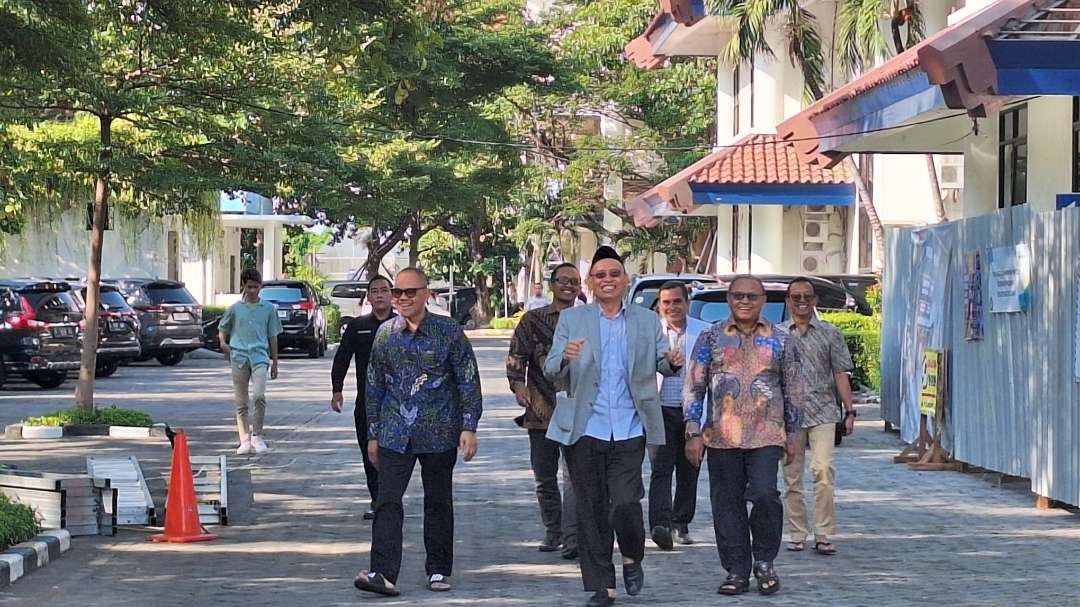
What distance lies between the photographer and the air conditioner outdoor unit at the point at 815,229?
117ft

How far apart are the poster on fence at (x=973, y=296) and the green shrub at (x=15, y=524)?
843 cm

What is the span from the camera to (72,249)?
149ft

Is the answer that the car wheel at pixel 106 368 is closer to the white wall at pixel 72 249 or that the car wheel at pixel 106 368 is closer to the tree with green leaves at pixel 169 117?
the white wall at pixel 72 249

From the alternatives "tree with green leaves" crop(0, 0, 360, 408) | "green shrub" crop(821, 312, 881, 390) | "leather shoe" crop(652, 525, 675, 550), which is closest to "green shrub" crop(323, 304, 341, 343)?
"green shrub" crop(821, 312, 881, 390)

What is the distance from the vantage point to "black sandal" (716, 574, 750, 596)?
9867 mm

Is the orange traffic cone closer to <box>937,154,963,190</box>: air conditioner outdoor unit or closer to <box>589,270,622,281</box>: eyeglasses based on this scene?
<box>589,270,622,281</box>: eyeglasses

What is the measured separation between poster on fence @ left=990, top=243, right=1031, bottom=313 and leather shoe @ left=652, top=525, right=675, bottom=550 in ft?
14.0

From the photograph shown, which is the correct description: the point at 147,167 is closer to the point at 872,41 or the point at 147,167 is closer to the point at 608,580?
the point at 872,41

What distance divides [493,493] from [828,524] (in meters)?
4.10

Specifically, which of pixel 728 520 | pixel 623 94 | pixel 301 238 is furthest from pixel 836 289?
pixel 301 238

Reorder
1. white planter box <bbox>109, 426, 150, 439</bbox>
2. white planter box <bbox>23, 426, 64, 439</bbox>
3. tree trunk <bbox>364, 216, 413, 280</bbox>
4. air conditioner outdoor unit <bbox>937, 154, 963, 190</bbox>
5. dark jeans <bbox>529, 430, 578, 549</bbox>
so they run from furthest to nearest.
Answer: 1. tree trunk <bbox>364, 216, 413, 280</bbox>
2. air conditioner outdoor unit <bbox>937, 154, 963, 190</bbox>
3. white planter box <bbox>109, 426, 150, 439</bbox>
4. white planter box <bbox>23, 426, 64, 439</bbox>
5. dark jeans <bbox>529, 430, 578, 549</bbox>

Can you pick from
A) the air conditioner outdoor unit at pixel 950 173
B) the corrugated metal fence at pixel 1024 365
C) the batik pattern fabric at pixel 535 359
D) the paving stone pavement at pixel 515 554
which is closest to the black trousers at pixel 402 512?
the paving stone pavement at pixel 515 554

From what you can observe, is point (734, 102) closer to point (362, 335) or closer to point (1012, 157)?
point (1012, 157)

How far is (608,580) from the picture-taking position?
947 cm
